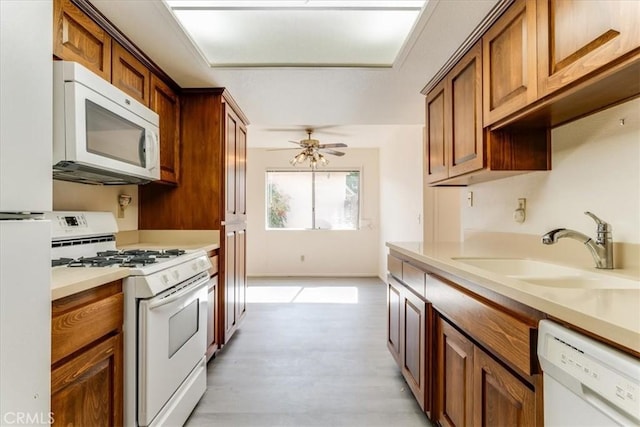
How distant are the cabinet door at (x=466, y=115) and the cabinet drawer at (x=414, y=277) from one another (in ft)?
2.11

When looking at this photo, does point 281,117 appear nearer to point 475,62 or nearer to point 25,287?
point 475,62

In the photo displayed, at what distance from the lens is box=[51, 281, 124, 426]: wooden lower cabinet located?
103 centimetres

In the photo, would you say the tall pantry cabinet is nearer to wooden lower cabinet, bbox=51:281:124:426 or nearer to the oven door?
the oven door

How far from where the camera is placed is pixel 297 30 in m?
1.91

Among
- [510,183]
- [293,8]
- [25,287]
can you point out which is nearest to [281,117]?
[293,8]

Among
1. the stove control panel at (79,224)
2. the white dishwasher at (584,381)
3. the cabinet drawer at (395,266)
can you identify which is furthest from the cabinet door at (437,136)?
the stove control panel at (79,224)

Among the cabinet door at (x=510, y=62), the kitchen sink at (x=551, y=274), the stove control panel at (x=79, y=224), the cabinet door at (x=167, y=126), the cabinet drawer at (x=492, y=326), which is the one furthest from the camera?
the cabinet door at (x=167, y=126)

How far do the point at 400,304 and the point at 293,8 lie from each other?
5.98ft

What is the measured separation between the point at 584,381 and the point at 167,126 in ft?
8.52

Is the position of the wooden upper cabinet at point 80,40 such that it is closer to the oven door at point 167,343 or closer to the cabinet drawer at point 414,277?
the oven door at point 167,343

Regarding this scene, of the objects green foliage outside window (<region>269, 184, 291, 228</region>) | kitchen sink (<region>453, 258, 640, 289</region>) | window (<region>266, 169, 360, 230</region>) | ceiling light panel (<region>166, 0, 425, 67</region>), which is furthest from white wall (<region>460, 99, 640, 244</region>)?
green foliage outside window (<region>269, 184, 291, 228</region>)

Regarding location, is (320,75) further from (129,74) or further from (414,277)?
(414,277)

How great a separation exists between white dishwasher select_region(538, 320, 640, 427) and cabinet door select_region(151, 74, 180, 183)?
2.31 m

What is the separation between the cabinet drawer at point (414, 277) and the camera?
5.67 feet
